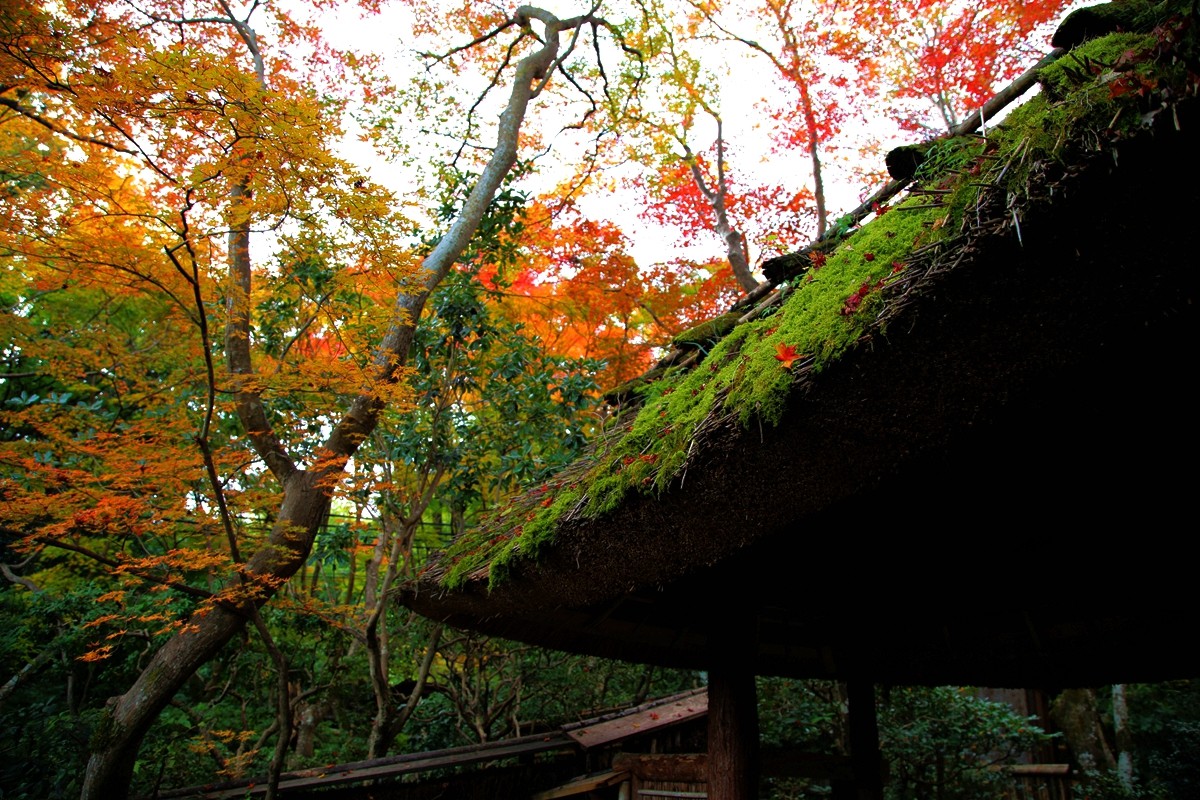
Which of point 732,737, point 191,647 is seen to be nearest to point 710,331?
point 732,737

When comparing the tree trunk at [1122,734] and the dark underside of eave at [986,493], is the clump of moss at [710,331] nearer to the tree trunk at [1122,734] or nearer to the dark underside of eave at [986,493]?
the dark underside of eave at [986,493]

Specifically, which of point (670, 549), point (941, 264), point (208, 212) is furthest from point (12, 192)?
point (941, 264)

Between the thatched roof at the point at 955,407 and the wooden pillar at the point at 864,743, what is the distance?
1.45m

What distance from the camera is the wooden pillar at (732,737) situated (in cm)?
290

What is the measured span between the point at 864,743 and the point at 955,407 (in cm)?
407

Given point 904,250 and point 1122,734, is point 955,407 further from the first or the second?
point 1122,734

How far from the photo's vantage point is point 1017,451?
167cm

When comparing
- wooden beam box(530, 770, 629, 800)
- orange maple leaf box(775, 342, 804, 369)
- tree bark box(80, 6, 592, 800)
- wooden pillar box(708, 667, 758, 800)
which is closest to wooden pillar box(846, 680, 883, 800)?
wooden beam box(530, 770, 629, 800)

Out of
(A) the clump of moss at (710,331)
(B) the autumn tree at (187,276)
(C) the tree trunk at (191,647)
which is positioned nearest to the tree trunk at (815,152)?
(B) the autumn tree at (187,276)

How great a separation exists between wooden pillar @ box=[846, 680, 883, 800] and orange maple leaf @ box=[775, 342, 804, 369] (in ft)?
12.5

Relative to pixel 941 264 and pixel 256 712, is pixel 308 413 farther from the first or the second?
pixel 941 264

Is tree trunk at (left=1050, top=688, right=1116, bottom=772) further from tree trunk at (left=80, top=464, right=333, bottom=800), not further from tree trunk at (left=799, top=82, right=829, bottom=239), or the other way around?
tree trunk at (left=80, top=464, right=333, bottom=800)

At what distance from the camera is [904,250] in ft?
4.83

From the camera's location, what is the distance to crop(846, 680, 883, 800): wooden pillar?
4359mm
